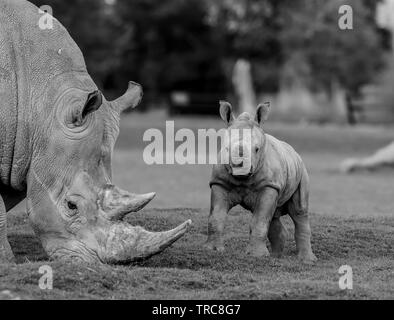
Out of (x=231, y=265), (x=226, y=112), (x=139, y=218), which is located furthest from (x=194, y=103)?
(x=231, y=265)

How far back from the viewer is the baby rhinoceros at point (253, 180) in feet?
33.6

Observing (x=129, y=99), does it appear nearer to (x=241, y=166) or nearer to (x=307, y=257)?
(x=241, y=166)

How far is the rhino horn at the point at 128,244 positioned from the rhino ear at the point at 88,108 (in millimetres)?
1083

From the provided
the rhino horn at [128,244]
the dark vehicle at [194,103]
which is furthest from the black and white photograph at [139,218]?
the dark vehicle at [194,103]

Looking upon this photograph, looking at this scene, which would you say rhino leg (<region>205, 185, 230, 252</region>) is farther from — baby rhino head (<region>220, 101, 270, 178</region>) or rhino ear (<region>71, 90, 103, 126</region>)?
rhino ear (<region>71, 90, 103, 126</region>)

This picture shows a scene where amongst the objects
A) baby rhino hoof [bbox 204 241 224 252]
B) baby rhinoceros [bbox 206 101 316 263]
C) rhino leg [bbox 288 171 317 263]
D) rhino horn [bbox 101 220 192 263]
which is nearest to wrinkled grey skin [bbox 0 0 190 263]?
rhino horn [bbox 101 220 192 263]

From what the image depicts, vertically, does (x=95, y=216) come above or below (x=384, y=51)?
below

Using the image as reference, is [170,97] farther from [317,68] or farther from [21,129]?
[21,129]

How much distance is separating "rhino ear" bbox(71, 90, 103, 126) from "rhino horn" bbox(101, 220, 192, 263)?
3.55 ft

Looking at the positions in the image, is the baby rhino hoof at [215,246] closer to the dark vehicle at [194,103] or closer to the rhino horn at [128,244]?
the rhino horn at [128,244]
